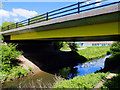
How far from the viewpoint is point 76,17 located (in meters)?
6.29

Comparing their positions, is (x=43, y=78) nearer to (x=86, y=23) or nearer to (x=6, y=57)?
(x=6, y=57)

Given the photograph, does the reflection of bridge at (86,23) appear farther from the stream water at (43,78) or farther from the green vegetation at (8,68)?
the green vegetation at (8,68)

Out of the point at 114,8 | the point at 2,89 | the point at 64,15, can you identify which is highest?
the point at 64,15

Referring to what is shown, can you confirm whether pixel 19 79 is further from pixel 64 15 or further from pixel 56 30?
pixel 64 15

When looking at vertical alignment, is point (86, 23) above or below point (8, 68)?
above

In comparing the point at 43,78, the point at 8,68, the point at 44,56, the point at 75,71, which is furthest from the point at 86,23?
the point at 44,56

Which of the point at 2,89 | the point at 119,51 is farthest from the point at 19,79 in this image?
the point at 119,51

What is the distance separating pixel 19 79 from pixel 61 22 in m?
7.34

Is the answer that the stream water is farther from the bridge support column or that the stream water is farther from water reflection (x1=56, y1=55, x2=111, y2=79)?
the bridge support column

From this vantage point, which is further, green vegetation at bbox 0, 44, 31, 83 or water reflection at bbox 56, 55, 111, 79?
water reflection at bbox 56, 55, 111, 79

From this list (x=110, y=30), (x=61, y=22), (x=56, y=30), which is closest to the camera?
(x=110, y=30)

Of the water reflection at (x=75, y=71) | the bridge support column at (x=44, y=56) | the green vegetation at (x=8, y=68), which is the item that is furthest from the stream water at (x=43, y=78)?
the bridge support column at (x=44, y=56)

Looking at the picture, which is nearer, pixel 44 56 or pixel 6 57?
pixel 6 57

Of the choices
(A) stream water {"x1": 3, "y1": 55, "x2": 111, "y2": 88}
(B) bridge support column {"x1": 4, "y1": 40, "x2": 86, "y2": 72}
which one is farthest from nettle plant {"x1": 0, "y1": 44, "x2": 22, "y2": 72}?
(B) bridge support column {"x1": 4, "y1": 40, "x2": 86, "y2": 72}
